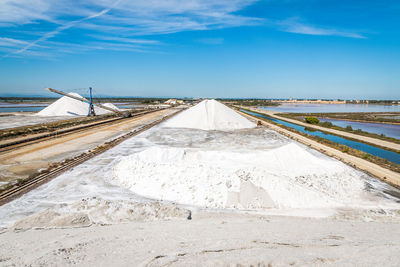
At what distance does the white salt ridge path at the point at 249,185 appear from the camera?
24.2ft

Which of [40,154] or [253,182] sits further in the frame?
[40,154]

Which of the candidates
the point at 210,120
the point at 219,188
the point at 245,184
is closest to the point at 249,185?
the point at 245,184

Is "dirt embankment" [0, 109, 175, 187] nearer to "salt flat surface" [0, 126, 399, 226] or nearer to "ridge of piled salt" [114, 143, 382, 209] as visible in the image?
"salt flat surface" [0, 126, 399, 226]

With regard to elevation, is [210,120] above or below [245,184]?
above

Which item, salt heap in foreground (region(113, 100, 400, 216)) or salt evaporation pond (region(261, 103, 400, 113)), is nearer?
salt heap in foreground (region(113, 100, 400, 216))

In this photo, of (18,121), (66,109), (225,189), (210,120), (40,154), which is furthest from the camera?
(66,109)

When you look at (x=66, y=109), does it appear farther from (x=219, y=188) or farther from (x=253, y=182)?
(x=253, y=182)

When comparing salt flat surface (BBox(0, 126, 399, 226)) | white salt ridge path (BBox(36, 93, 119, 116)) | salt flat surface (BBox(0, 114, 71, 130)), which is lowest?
salt flat surface (BBox(0, 126, 399, 226))

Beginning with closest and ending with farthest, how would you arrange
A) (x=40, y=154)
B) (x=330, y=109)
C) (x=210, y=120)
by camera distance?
1. (x=40, y=154)
2. (x=210, y=120)
3. (x=330, y=109)

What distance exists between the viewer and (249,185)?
25.6 feet

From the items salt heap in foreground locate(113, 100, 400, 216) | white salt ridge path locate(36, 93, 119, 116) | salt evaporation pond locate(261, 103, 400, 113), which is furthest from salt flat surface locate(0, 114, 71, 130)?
salt evaporation pond locate(261, 103, 400, 113)

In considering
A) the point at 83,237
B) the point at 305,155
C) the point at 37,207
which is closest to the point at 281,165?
the point at 305,155

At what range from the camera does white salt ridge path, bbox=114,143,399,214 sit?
24.2 feet

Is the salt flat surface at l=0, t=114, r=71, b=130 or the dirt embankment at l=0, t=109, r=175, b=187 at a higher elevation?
the salt flat surface at l=0, t=114, r=71, b=130
